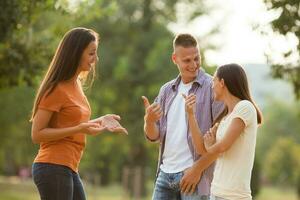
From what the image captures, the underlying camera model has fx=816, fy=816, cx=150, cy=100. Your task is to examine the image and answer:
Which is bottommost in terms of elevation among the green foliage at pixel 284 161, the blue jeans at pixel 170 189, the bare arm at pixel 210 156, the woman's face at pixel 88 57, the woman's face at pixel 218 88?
the green foliage at pixel 284 161

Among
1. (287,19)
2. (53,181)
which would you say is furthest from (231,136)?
(287,19)

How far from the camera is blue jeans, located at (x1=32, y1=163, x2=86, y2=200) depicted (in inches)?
209

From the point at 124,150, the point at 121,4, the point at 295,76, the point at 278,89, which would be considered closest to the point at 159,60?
the point at 121,4

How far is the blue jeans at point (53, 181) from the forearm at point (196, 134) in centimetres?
89

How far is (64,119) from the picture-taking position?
5379 mm

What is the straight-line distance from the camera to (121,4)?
41.5 m

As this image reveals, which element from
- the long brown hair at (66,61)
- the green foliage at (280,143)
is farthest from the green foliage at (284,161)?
the long brown hair at (66,61)

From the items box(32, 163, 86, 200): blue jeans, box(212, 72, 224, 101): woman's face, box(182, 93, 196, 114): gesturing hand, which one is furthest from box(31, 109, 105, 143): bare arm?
box(212, 72, 224, 101): woman's face

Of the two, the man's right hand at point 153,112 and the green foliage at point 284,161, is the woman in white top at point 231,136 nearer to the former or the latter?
the man's right hand at point 153,112

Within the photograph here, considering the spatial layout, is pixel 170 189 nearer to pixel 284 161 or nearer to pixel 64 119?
pixel 64 119

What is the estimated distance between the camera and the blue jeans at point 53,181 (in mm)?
5305

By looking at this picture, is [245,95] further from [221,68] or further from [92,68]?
[92,68]

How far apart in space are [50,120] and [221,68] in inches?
47.0

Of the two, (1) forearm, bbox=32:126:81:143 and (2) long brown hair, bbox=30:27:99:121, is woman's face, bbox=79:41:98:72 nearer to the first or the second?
(2) long brown hair, bbox=30:27:99:121
